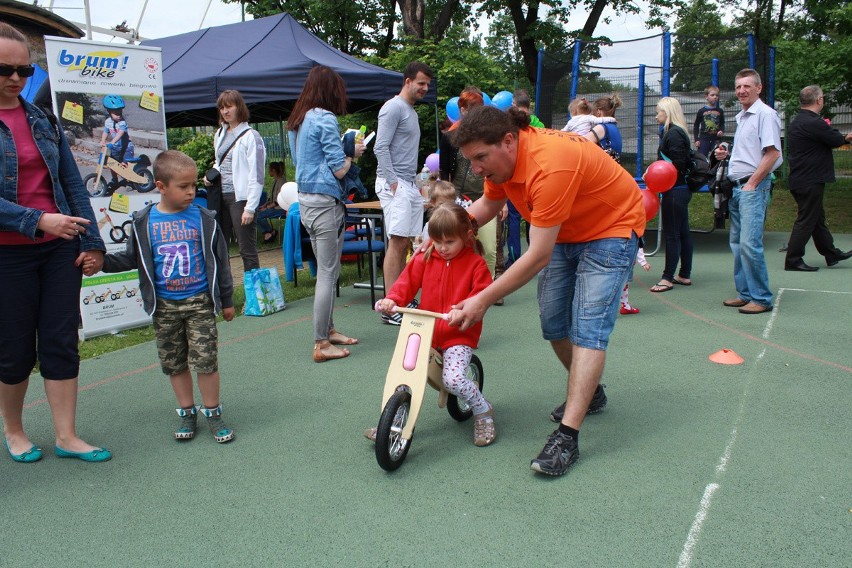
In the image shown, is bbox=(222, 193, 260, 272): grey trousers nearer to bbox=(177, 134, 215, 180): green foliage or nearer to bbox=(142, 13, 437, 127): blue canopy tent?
bbox=(142, 13, 437, 127): blue canopy tent

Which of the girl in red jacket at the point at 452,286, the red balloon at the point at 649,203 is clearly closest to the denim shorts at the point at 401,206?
the red balloon at the point at 649,203

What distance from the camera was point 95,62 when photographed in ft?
19.5

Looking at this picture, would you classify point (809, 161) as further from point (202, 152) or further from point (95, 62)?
point (202, 152)

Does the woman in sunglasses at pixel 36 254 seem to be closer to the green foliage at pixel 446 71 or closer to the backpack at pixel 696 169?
the backpack at pixel 696 169

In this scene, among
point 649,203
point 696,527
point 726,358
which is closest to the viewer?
point 696,527

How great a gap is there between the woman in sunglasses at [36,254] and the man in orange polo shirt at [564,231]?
190 cm

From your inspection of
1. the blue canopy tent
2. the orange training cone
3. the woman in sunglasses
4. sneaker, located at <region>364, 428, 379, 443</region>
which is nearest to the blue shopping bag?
the woman in sunglasses

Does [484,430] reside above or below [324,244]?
below

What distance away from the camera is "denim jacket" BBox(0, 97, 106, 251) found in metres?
3.11

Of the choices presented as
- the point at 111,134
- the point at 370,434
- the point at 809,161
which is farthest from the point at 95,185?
the point at 809,161

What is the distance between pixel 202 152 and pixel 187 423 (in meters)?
12.6

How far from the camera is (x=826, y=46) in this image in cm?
1108

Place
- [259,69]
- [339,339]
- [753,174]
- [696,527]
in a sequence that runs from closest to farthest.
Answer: [696,527] → [339,339] → [753,174] → [259,69]

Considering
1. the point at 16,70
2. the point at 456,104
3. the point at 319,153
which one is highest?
the point at 456,104
